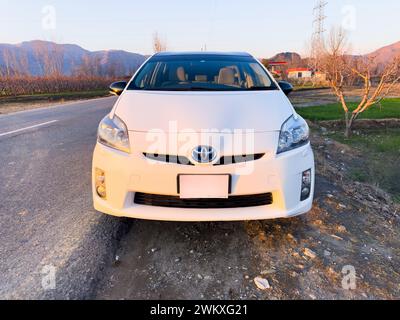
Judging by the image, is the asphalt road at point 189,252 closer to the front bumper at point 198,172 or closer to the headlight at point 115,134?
the front bumper at point 198,172

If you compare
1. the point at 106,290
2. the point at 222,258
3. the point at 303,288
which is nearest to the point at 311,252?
the point at 303,288

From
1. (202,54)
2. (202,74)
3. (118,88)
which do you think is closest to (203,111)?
(202,74)

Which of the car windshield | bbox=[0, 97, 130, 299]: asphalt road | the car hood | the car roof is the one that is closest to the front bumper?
the car hood

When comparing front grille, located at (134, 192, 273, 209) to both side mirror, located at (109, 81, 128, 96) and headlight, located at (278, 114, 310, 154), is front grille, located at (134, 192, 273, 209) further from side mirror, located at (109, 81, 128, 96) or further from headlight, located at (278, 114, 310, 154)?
side mirror, located at (109, 81, 128, 96)

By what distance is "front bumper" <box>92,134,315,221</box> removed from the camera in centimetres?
197

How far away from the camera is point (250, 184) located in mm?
1978

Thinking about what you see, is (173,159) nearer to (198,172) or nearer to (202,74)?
(198,172)

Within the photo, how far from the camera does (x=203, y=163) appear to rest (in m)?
1.95

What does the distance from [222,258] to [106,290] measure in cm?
81

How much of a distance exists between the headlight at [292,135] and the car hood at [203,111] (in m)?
0.06

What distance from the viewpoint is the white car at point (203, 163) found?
6.45 ft

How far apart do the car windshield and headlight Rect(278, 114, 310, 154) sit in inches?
30.6

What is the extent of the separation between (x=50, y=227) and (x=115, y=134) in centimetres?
105
